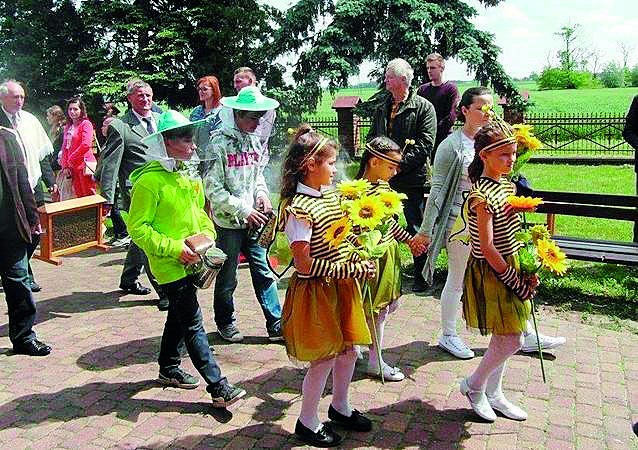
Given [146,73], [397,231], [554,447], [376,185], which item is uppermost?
[146,73]

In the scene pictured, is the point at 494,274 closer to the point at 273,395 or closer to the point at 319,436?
the point at 319,436

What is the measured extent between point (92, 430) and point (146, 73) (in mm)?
13836

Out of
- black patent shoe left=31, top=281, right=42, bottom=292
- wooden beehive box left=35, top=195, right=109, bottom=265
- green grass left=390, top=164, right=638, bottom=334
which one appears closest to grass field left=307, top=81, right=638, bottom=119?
green grass left=390, top=164, right=638, bottom=334

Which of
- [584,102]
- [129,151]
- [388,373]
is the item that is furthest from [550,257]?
[584,102]

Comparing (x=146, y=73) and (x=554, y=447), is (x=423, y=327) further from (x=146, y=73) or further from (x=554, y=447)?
(x=146, y=73)

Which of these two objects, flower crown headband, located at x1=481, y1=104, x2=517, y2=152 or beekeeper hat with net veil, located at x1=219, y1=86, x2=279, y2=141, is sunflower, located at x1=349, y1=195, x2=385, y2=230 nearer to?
flower crown headband, located at x1=481, y1=104, x2=517, y2=152

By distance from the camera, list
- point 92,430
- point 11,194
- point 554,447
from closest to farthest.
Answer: point 554,447
point 92,430
point 11,194

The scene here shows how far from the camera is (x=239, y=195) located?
4.78m

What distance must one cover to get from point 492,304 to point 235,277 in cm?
219

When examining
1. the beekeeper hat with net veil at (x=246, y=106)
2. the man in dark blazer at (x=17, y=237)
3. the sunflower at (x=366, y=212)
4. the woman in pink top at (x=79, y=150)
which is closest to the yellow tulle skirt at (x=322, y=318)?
the sunflower at (x=366, y=212)

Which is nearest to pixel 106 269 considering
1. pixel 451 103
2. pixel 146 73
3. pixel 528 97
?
pixel 451 103

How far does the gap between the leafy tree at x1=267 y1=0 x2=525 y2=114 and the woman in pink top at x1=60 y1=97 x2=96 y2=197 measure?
254 inches

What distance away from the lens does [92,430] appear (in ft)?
12.4

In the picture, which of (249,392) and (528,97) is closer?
(249,392)
